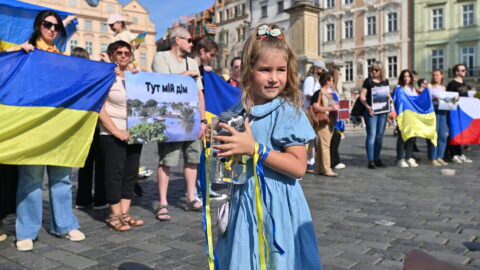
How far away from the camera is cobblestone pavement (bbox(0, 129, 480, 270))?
369cm

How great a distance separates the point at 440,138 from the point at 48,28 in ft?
27.3

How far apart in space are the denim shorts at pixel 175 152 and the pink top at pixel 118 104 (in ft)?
2.30

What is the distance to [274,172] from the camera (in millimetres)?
2158

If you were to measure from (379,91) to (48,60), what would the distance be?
6648 mm

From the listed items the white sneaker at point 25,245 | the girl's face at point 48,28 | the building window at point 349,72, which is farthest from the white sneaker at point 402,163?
the building window at point 349,72

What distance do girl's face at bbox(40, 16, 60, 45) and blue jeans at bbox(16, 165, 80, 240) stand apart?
4.15 ft

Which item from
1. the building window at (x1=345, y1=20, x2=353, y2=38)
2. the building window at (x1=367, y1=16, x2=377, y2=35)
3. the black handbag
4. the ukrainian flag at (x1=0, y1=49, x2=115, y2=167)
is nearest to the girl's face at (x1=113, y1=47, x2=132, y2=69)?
the ukrainian flag at (x1=0, y1=49, x2=115, y2=167)

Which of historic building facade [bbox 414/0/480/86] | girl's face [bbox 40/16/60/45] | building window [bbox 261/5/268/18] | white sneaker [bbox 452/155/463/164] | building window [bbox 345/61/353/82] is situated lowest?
white sneaker [bbox 452/155/463/164]

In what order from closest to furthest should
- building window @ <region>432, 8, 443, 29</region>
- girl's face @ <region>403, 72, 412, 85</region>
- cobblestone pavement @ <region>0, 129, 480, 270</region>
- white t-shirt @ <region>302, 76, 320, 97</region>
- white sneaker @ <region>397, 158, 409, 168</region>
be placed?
cobblestone pavement @ <region>0, 129, 480, 270</region> < white t-shirt @ <region>302, 76, 320, 97</region> < white sneaker @ <region>397, 158, 409, 168</region> < girl's face @ <region>403, 72, 412, 85</region> < building window @ <region>432, 8, 443, 29</region>

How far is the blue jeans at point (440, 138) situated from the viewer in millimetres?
9812

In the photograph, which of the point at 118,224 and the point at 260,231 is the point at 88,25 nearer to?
the point at 118,224

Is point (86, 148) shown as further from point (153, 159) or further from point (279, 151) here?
point (153, 159)

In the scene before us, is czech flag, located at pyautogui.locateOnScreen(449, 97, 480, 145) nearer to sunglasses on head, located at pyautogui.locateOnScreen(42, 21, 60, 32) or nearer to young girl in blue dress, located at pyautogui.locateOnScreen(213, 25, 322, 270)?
sunglasses on head, located at pyautogui.locateOnScreen(42, 21, 60, 32)

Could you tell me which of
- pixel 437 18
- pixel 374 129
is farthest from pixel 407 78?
pixel 437 18
